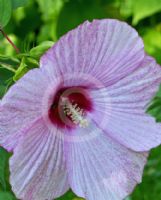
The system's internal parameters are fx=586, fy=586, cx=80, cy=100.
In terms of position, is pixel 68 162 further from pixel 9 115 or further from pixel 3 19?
pixel 3 19

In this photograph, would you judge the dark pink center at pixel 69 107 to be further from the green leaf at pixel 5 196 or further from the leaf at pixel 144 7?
the leaf at pixel 144 7

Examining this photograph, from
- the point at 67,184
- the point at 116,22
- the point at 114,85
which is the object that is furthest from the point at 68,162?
the point at 116,22

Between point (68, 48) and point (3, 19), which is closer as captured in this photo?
point (68, 48)

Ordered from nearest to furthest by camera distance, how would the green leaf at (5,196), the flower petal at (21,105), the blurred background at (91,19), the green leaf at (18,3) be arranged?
the flower petal at (21,105), the green leaf at (5,196), the green leaf at (18,3), the blurred background at (91,19)

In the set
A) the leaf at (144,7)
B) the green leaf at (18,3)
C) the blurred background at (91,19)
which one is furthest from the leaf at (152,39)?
the green leaf at (18,3)

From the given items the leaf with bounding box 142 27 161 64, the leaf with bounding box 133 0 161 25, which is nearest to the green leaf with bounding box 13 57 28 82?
the leaf with bounding box 133 0 161 25

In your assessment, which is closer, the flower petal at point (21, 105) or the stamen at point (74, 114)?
the flower petal at point (21, 105)
